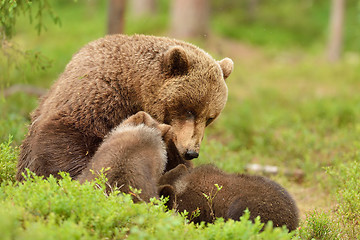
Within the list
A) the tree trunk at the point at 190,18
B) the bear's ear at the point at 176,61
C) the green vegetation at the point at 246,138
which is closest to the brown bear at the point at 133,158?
the green vegetation at the point at 246,138

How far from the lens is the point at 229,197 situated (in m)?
4.85

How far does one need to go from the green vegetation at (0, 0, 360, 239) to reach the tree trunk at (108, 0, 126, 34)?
157 centimetres

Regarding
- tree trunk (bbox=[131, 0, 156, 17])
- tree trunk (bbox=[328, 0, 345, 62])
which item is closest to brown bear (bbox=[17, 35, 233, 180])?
tree trunk (bbox=[328, 0, 345, 62])

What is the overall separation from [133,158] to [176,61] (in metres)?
1.53

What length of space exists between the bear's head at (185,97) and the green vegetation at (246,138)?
1322 millimetres

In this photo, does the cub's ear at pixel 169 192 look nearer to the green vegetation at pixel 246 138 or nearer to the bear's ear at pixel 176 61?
the green vegetation at pixel 246 138

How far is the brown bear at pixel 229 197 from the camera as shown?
15.4ft

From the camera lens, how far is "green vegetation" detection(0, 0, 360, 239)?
12.0ft

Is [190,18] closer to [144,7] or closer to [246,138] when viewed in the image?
[144,7]

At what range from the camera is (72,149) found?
5066 millimetres

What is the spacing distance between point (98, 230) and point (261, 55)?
20.0 meters

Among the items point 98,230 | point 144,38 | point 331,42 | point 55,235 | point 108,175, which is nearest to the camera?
point 55,235

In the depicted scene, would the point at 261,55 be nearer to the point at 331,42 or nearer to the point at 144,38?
the point at 331,42

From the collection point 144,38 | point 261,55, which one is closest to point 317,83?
point 261,55
